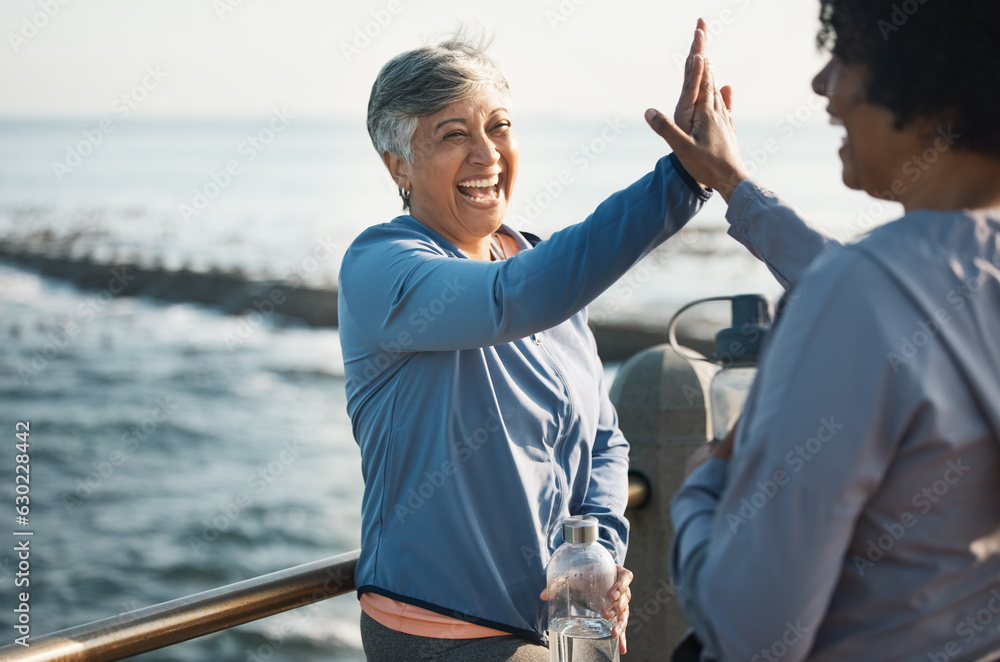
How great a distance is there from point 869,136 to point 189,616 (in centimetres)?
154

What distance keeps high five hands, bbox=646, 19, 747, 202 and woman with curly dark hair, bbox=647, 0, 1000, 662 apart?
1.93 feet

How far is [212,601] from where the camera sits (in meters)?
1.95

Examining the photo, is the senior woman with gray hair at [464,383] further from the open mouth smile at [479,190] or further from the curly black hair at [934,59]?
the curly black hair at [934,59]

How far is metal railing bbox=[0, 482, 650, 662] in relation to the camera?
173 cm

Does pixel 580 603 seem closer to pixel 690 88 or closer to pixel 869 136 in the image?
pixel 690 88

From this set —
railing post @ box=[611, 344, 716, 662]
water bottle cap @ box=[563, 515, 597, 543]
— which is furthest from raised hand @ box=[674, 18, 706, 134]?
railing post @ box=[611, 344, 716, 662]

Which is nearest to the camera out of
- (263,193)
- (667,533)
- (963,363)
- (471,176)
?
(963,363)

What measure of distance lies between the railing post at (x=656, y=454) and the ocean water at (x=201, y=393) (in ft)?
2.50

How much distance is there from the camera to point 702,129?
6.21 feet

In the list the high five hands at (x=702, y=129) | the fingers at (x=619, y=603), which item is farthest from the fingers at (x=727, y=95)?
the fingers at (x=619, y=603)

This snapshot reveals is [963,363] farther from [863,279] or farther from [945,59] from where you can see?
[945,59]

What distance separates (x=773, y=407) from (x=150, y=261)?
92.4ft

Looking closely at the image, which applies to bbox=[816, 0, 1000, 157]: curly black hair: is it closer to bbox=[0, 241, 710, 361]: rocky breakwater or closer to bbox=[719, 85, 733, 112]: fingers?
bbox=[719, 85, 733, 112]: fingers

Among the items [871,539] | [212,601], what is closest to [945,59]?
[871,539]
